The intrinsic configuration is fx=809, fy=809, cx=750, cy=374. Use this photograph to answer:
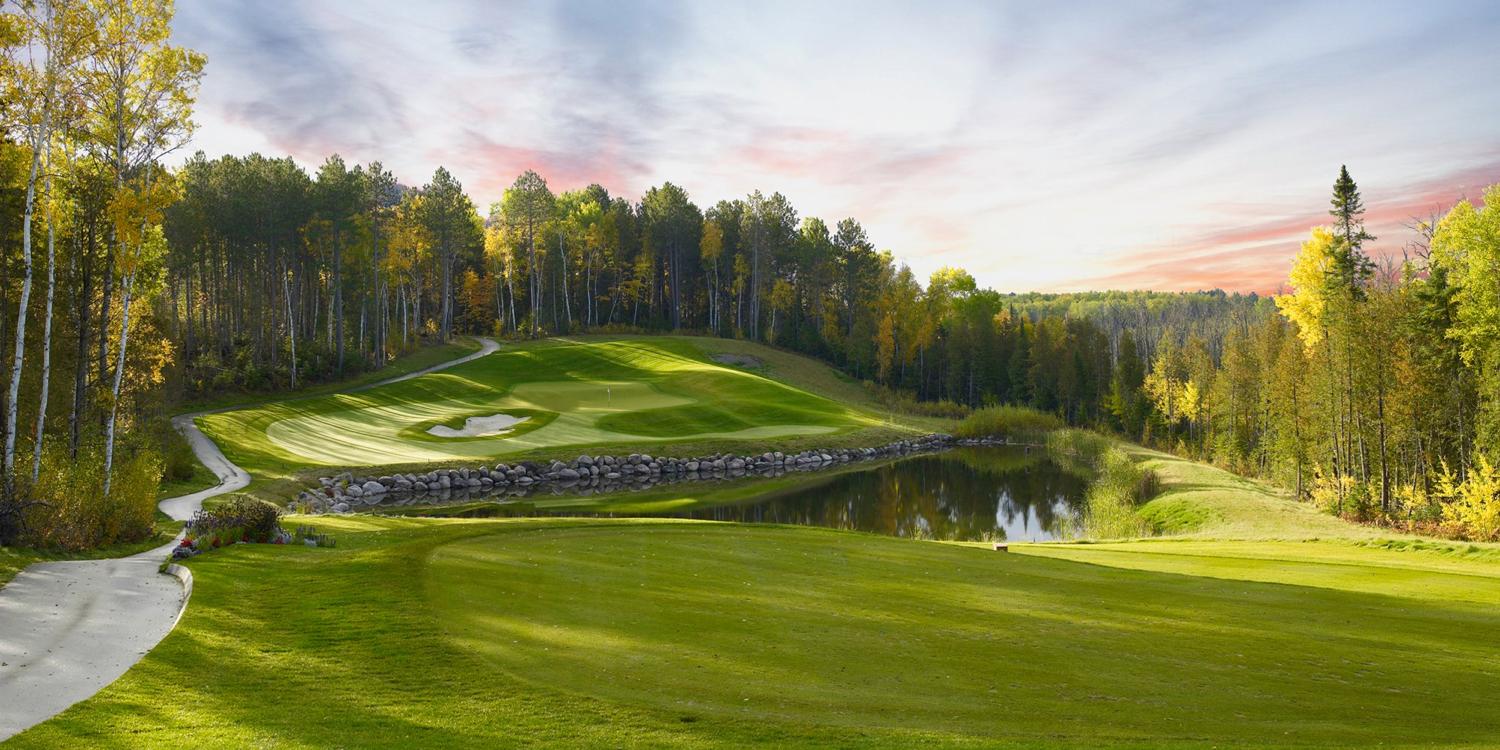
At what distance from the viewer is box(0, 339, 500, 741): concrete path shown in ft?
25.7

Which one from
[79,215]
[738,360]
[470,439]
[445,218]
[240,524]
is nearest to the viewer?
[240,524]

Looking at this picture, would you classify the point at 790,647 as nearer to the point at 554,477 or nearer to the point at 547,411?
the point at 554,477

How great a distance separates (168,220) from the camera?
53.1 meters

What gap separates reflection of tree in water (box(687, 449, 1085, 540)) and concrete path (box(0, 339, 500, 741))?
2198cm

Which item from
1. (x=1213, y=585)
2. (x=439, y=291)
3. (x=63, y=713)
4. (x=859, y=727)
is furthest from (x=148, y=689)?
(x=439, y=291)

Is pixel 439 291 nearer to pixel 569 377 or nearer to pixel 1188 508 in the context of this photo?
pixel 569 377

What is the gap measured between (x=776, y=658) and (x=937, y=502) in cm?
3133

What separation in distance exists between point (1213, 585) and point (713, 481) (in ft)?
106

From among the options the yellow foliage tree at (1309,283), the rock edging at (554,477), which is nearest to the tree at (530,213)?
the rock edging at (554,477)

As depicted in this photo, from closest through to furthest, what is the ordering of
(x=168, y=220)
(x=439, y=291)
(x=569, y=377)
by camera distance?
(x=168, y=220)
(x=569, y=377)
(x=439, y=291)

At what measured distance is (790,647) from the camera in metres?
9.84

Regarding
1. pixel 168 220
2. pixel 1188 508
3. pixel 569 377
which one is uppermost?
pixel 168 220

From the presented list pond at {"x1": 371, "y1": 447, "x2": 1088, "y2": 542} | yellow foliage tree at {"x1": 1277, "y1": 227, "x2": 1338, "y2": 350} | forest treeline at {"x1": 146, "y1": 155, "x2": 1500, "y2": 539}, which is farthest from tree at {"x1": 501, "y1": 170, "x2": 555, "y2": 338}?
yellow foliage tree at {"x1": 1277, "y1": 227, "x2": 1338, "y2": 350}

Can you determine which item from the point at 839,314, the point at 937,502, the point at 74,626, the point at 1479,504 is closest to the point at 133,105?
the point at 74,626
